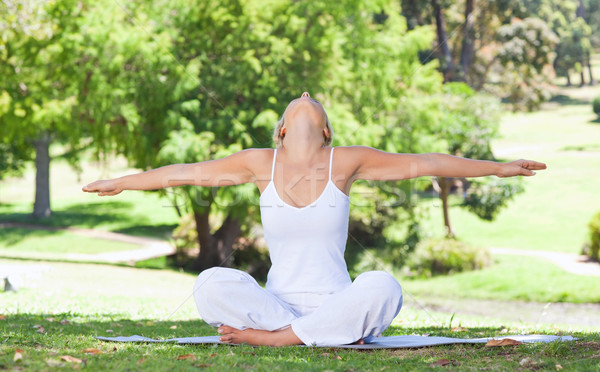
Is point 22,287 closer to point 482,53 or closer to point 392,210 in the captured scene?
point 392,210

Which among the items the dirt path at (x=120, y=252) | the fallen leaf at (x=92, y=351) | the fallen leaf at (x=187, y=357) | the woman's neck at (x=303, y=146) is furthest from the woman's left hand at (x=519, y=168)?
the dirt path at (x=120, y=252)

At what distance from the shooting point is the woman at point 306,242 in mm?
3812

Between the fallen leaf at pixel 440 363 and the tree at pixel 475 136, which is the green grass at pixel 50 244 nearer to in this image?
the tree at pixel 475 136

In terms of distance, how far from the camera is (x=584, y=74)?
173ft

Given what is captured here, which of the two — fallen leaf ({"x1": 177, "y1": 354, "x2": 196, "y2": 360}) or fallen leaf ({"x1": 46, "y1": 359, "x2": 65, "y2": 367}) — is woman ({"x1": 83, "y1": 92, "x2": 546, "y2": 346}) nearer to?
fallen leaf ({"x1": 177, "y1": 354, "x2": 196, "y2": 360})

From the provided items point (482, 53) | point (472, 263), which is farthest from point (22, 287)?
point (482, 53)

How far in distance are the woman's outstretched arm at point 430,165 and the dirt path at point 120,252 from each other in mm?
13551

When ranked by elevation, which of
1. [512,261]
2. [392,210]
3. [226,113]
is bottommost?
[512,261]

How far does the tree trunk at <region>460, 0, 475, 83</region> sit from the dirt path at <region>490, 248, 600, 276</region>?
11.0 meters

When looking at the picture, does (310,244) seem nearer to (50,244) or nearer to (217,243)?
(217,243)

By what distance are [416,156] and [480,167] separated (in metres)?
0.41

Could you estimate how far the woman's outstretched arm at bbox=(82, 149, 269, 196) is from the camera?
13.9 ft

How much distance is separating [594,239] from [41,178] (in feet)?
61.2

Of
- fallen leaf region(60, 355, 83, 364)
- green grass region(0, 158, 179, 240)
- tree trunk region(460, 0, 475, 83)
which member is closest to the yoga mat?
fallen leaf region(60, 355, 83, 364)
